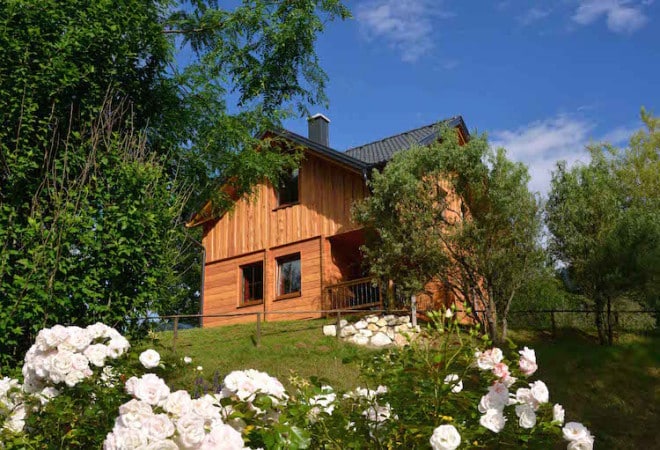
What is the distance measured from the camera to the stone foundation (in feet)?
48.1

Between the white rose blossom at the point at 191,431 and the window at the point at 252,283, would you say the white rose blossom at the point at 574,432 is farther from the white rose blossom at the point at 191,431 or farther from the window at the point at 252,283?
the window at the point at 252,283

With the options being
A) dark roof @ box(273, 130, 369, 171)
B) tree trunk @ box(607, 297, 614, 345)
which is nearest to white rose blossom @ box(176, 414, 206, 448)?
tree trunk @ box(607, 297, 614, 345)

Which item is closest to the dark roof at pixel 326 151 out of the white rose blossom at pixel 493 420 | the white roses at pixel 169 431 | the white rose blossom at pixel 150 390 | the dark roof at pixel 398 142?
the dark roof at pixel 398 142

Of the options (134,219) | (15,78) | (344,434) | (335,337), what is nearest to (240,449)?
(344,434)

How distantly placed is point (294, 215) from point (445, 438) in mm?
16387

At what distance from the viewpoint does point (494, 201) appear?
48.1ft

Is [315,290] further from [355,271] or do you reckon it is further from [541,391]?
[541,391]

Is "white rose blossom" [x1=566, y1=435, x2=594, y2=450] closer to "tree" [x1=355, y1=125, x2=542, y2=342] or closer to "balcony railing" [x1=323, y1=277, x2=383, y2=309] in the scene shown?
"tree" [x1=355, y1=125, x2=542, y2=342]

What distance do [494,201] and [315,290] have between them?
608 cm

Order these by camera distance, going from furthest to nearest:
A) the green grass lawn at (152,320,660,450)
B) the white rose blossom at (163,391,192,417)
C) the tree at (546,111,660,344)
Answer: the tree at (546,111,660,344) → the green grass lawn at (152,320,660,450) → the white rose blossom at (163,391,192,417)

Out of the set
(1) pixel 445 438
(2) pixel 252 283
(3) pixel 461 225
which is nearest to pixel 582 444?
(1) pixel 445 438

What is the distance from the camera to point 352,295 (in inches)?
693

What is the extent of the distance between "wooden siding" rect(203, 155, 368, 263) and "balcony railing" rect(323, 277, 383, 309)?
164 cm

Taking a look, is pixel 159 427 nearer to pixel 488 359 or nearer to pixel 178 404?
pixel 178 404
